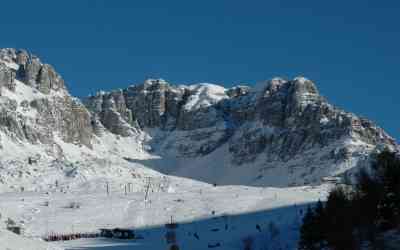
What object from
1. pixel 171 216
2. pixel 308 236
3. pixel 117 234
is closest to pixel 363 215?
pixel 308 236

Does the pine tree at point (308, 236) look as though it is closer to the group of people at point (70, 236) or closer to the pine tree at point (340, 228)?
the pine tree at point (340, 228)

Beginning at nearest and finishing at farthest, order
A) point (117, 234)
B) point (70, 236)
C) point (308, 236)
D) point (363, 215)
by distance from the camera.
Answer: point (363, 215) → point (308, 236) → point (70, 236) → point (117, 234)

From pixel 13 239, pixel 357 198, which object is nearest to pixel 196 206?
pixel 357 198

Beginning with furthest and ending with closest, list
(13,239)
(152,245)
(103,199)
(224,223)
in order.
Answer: (103,199) < (224,223) < (152,245) < (13,239)

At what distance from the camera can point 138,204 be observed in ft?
579

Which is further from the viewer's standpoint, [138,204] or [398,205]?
[138,204]

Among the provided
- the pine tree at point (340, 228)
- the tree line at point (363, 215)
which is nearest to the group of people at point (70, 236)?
the tree line at point (363, 215)

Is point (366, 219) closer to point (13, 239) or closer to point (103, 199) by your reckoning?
point (13, 239)

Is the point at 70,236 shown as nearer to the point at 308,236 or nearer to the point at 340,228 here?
the point at 308,236

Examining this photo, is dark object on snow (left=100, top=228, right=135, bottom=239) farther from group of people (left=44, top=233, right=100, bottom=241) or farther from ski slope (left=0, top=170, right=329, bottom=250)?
ski slope (left=0, top=170, right=329, bottom=250)

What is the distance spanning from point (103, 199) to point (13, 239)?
13756 cm

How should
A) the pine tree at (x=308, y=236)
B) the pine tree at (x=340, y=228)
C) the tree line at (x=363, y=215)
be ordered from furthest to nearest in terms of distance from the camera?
the pine tree at (x=308, y=236)
the tree line at (x=363, y=215)
the pine tree at (x=340, y=228)

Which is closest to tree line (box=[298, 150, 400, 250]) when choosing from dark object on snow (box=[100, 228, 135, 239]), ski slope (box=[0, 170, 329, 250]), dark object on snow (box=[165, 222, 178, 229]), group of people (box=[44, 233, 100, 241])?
ski slope (box=[0, 170, 329, 250])

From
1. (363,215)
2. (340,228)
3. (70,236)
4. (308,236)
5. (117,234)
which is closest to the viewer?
(340,228)
